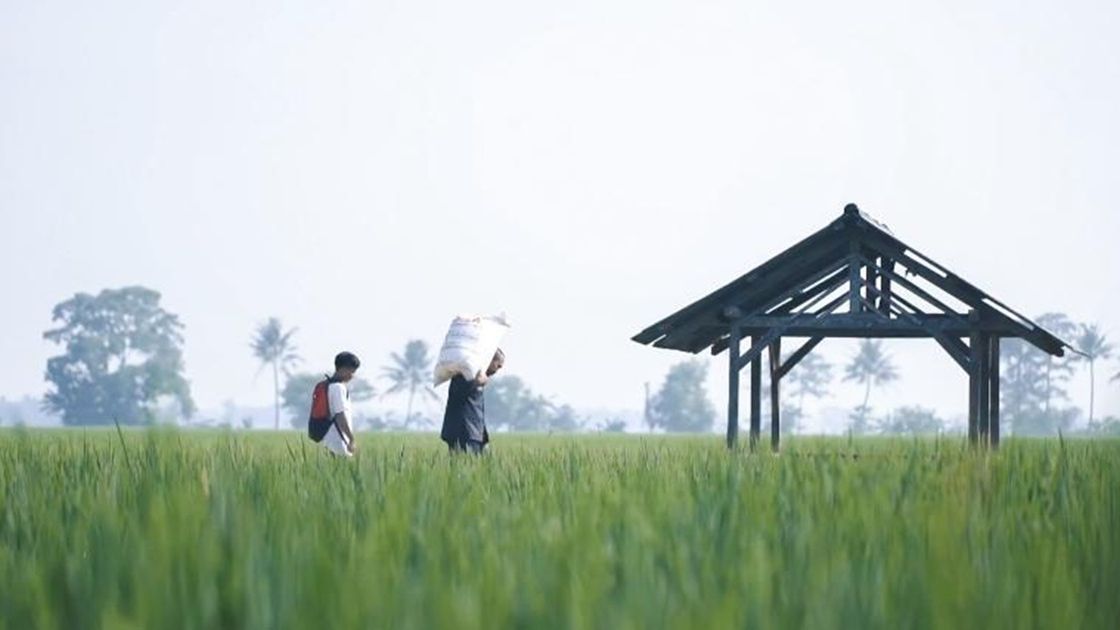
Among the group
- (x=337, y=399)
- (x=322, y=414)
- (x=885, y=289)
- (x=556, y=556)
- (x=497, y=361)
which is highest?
(x=885, y=289)

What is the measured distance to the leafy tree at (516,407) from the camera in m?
166

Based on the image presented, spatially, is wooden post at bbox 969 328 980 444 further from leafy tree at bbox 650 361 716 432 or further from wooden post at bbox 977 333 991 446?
leafy tree at bbox 650 361 716 432

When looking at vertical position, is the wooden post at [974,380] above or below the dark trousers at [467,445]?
above

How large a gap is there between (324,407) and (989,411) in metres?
10.2

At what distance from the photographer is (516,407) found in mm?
169625

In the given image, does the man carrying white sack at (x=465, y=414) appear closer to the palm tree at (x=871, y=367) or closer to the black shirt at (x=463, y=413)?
the black shirt at (x=463, y=413)

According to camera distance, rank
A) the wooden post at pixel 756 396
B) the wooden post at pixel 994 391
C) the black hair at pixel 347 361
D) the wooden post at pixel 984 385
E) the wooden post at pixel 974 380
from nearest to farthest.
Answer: the black hair at pixel 347 361, the wooden post at pixel 974 380, the wooden post at pixel 984 385, the wooden post at pixel 994 391, the wooden post at pixel 756 396

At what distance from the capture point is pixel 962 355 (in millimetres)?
18734

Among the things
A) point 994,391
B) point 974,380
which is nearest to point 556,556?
point 974,380

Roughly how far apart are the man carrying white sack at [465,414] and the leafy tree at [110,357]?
117 metres

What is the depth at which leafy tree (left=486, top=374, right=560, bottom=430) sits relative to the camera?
16575 cm

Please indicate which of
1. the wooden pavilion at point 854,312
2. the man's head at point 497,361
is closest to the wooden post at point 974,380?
the wooden pavilion at point 854,312

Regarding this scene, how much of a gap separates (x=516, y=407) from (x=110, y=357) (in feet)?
138

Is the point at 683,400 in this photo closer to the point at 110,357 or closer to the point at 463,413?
the point at 110,357
